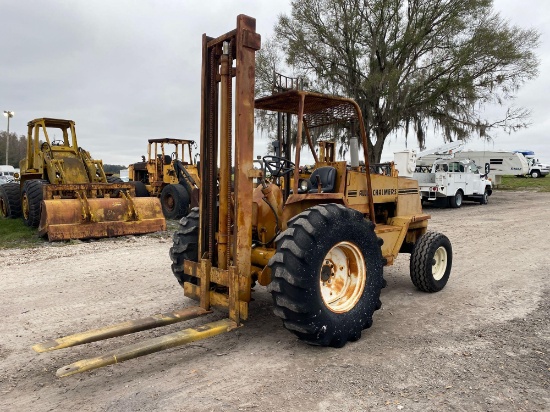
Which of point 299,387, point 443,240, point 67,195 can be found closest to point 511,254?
point 443,240

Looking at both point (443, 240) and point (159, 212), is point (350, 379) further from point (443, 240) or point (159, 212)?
point (159, 212)

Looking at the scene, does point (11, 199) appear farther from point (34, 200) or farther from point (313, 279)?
point (313, 279)

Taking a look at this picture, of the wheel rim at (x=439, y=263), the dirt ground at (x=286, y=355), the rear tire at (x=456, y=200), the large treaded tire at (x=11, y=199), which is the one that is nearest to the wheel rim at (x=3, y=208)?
the large treaded tire at (x=11, y=199)

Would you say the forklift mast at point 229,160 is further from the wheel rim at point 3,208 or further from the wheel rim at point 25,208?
the wheel rim at point 3,208

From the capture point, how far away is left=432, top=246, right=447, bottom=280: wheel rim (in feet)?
21.0

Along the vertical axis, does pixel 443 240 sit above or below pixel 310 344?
above

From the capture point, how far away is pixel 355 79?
74.0 ft

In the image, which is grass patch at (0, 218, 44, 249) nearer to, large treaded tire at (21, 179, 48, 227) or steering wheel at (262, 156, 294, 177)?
large treaded tire at (21, 179, 48, 227)

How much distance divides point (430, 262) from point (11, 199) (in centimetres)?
1219

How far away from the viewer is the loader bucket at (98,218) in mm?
10312

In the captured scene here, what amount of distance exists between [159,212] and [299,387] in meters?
9.14

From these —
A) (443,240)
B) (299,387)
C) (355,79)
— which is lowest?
(299,387)

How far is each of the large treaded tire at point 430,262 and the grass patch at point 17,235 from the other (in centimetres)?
814

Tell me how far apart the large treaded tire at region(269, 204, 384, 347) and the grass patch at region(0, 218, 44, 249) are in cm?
802
